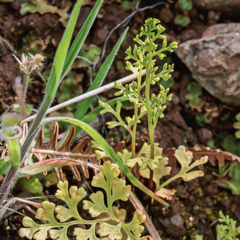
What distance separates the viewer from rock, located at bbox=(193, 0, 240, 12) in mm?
1821

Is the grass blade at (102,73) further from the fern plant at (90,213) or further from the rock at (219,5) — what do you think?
the rock at (219,5)

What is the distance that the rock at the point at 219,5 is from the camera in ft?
5.98

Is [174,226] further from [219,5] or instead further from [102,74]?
[219,5]

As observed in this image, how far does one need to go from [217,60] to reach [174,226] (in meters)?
1.13

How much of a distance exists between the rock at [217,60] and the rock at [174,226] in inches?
36.9

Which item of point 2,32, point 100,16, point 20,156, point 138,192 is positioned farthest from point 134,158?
point 2,32

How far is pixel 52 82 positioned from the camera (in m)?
0.99

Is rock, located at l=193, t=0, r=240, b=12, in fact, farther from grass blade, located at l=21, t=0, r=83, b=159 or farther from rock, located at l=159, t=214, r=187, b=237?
rock, located at l=159, t=214, r=187, b=237

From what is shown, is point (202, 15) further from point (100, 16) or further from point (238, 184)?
point (238, 184)

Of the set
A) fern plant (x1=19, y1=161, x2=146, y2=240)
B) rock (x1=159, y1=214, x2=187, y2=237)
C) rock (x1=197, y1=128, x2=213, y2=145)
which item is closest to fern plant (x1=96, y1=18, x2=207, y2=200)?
fern plant (x1=19, y1=161, x2=146, y2=240)

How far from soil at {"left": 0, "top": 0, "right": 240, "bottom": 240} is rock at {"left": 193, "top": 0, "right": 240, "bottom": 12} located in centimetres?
3

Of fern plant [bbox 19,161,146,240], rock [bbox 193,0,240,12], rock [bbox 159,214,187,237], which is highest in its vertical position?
rock [bbox 193,0,240,12]

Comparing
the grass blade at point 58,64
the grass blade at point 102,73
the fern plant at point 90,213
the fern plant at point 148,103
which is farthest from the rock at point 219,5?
the fern plant at point 90,213

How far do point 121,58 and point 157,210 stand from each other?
3.52ft
